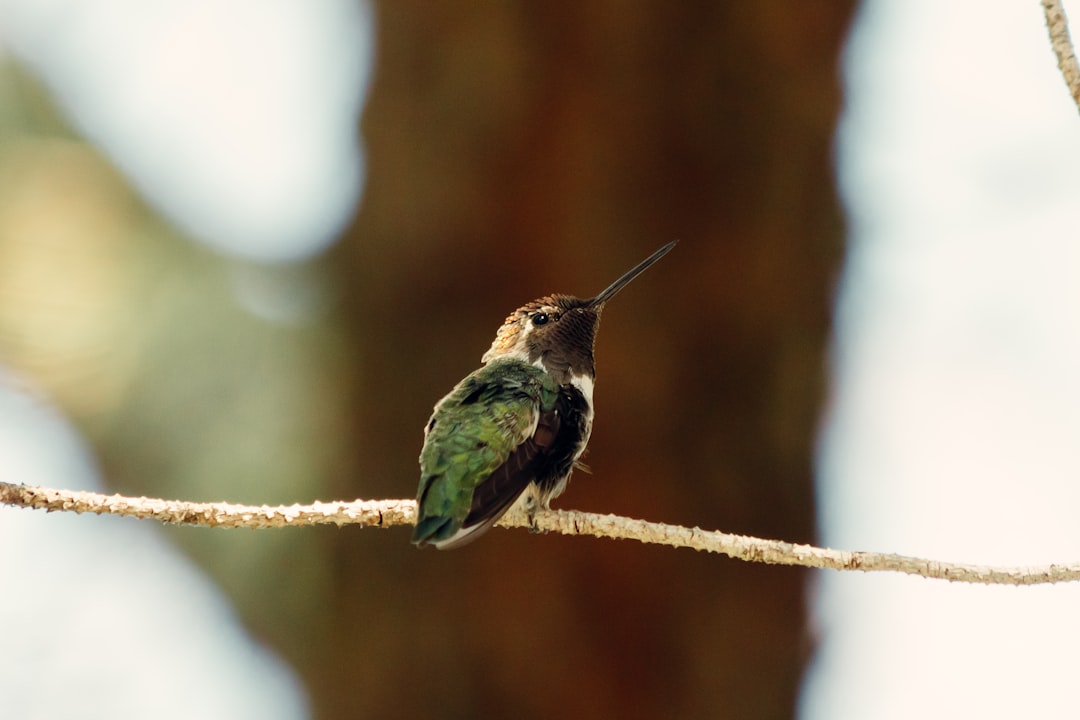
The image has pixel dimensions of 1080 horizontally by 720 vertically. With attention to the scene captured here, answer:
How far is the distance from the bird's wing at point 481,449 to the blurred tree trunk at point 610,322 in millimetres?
1069

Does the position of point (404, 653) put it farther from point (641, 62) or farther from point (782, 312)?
point (641, 62)

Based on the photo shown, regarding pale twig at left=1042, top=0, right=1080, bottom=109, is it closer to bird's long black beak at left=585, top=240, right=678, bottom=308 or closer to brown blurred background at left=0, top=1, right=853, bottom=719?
bird's long black beak at left=585, top=240, right=678, bottom=308

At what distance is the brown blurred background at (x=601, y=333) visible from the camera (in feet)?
13.6

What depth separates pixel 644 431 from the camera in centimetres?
421

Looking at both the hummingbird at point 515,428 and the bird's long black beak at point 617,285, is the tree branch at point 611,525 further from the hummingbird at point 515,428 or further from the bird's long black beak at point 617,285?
the bird's long black beak at point 617,285

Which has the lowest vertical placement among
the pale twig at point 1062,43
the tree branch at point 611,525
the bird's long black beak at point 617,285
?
the tree branch at point 611,525

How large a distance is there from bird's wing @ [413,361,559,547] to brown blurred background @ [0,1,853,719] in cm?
106

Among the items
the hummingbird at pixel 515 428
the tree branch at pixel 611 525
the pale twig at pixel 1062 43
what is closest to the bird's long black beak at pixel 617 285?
the hummingbird at pixel 515 428

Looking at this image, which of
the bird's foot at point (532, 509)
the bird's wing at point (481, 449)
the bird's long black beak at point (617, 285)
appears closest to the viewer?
the bird's wing at point (481, 449)

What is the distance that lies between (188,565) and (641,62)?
10.7ft

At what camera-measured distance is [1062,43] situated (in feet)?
5.60

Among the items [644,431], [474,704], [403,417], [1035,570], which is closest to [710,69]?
[644,431]

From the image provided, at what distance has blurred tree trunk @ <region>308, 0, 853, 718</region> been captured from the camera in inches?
163

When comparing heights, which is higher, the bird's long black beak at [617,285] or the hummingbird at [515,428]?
the bird's long black beak at [617,285]
